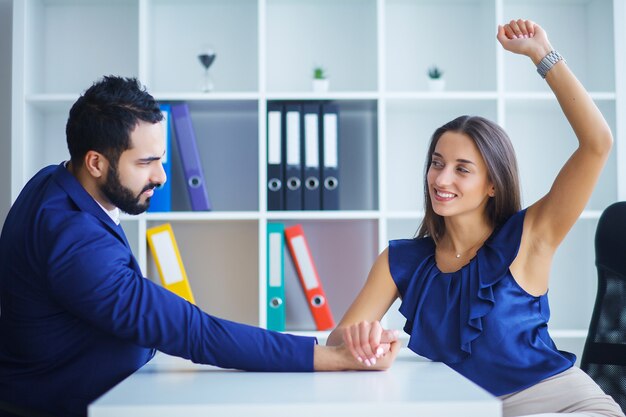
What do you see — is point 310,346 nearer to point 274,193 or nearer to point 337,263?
point 274,193

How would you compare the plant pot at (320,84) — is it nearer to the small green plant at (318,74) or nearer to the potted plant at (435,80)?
the small green plant at (318,74)

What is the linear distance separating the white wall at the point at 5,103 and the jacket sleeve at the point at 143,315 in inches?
72.1

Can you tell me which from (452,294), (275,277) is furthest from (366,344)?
(275,277)

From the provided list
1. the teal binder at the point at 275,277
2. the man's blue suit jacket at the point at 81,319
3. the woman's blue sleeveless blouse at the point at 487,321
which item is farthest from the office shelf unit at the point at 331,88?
the man's blue suit jacket at the point at 81,319

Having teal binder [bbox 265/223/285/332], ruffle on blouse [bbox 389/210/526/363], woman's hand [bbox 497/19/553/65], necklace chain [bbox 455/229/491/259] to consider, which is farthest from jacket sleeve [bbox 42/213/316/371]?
teal binder [bbox 265/223/285/332]

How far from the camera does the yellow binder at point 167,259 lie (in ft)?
9.05

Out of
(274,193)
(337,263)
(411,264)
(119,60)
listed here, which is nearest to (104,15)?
(119,60)

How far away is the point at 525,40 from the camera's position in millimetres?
1704

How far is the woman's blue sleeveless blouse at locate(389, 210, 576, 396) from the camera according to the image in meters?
1.65

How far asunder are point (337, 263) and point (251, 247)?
1.21 ft

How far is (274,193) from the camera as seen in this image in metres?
2.75

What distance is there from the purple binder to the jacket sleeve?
1.48m

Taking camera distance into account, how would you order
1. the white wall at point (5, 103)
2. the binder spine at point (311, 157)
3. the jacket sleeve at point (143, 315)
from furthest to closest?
the white wall at point (5, 103), the binder spine at point (311, 157), the jacket sleeve at point (143, 315)

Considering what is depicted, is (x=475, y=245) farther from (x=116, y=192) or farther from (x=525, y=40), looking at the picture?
(x=116, y=192)
